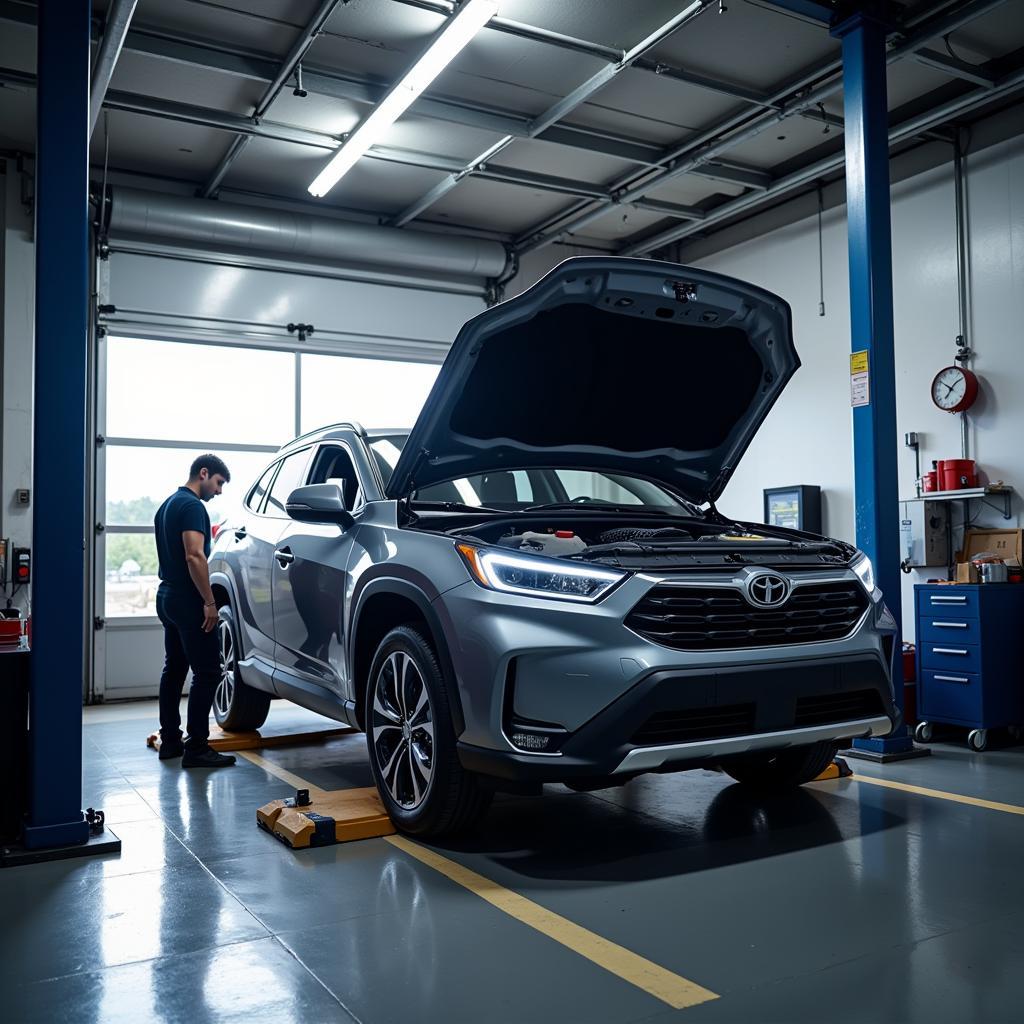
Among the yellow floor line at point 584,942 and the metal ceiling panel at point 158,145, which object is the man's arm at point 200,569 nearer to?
the yellow floor line at point 584,942

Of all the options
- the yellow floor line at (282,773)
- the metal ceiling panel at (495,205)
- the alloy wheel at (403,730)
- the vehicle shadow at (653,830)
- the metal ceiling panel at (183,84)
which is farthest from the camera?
the metal ceiling panel at (495,205)

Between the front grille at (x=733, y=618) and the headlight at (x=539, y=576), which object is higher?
the headlight at (x=539, y=576)

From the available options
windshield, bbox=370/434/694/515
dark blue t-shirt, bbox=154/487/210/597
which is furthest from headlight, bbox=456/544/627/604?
dark blue t-shirt, bbox=154/487/210/597

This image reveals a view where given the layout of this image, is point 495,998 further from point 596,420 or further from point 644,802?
point 596,420

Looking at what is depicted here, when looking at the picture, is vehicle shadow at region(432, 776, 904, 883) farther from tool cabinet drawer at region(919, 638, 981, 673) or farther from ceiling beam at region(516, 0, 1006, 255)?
ceiling beam at region(516, 0, 1006, 255)

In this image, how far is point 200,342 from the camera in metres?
9.52

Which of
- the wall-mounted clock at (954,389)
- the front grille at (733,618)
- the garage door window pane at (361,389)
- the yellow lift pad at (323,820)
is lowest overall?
the yellow lift pad at (323,820)

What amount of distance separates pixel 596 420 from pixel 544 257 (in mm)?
7192

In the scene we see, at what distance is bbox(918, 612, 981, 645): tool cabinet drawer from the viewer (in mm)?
6281

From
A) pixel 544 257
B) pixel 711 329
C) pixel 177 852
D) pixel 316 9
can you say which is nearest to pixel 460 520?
pixel 711 329

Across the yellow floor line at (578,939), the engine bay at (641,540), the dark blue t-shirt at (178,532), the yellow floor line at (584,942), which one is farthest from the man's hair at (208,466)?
the yellow floor line at (584,942)

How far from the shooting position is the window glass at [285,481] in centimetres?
555

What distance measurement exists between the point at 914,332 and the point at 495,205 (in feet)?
14.2

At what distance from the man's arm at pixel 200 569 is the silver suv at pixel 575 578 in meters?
0.29
